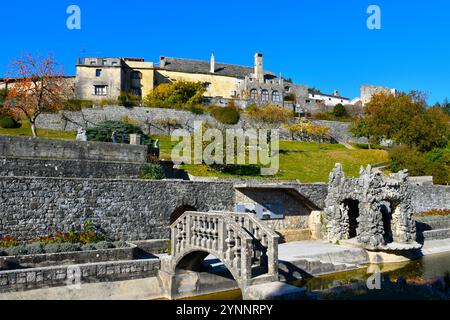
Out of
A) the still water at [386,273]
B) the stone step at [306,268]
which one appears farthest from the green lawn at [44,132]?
the still water at [386,273]

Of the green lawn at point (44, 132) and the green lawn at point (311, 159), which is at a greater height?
the green lawn at point (44, 132)

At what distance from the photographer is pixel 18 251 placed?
563 inches

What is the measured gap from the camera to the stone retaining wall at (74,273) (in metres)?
12.4

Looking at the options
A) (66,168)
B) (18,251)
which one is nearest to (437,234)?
(66,168)

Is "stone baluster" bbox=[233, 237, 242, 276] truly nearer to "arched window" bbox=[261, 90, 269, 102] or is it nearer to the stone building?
the stone building

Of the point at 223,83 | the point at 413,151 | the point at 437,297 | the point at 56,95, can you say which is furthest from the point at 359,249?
the point at 223,83

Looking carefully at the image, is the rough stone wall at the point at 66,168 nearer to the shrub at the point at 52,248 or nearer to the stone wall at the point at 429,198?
the shrub at the point at 52,248

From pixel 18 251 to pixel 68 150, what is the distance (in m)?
7.74

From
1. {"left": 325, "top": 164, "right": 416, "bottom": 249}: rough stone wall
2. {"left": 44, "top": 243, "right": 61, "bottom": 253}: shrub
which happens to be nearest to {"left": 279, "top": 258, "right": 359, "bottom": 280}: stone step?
{"left": 325, "top": 164, "right": 416, "bottom": 249}: rough stone wall

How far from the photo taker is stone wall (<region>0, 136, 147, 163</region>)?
19.7m

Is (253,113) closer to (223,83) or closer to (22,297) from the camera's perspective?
(223,83)

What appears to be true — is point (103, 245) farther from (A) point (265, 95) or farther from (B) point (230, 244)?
(A) point (265, 95)

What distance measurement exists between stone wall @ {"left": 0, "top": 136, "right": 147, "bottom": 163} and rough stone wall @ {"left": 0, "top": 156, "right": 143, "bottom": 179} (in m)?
0.85

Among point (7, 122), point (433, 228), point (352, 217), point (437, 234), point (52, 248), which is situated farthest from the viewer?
point (7, 122)
